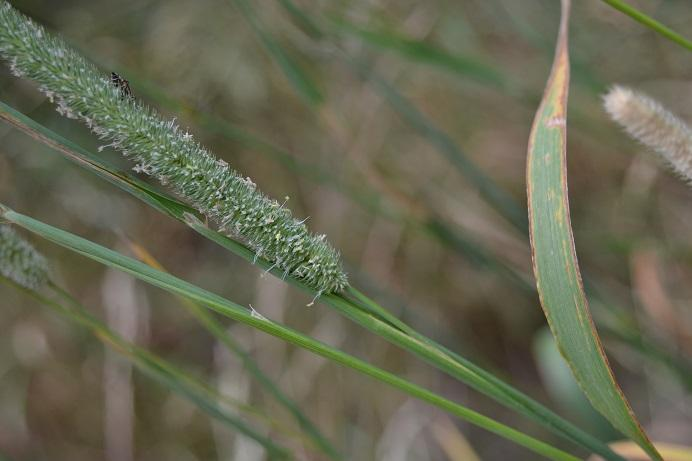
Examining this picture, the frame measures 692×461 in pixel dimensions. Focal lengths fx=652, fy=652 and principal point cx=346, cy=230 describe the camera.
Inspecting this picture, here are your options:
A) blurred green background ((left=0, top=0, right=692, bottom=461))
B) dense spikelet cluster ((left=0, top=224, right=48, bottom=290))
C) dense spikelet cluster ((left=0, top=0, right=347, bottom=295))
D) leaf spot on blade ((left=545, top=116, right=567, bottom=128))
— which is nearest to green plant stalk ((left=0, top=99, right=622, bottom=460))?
dense spikelet cluster ((left=0, top=0, right=347, bottom=295))

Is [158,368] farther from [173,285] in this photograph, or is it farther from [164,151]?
[164,151]

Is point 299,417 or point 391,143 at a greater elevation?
point 391,143

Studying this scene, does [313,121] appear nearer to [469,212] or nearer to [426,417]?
[469,212]

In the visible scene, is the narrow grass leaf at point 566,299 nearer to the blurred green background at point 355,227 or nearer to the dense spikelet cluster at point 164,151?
the dense spikelet cluster at point 164,151

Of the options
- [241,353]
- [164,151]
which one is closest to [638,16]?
[164,151]

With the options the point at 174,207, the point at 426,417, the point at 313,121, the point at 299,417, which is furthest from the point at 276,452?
the point at 313,121

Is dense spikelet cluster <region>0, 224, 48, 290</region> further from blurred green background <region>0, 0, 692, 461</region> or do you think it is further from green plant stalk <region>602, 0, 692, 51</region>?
blurred green background <region>0, 0, 692, 461</region>
